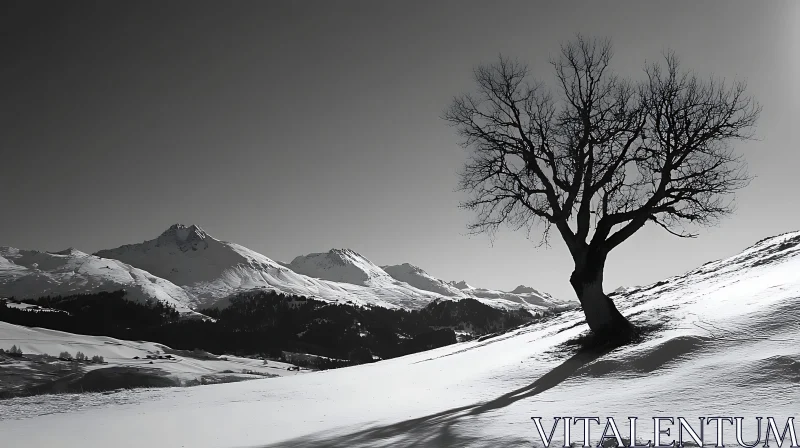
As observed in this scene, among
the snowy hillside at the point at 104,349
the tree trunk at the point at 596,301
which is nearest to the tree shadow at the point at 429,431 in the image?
the tree trunk at the point at 596,301

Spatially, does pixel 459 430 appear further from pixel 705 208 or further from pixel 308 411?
pixel 705 208

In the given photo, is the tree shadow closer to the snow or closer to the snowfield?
the snowfield

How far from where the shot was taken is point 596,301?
534 inches

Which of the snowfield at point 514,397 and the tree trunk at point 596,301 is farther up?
the tree trunk at point 596,301

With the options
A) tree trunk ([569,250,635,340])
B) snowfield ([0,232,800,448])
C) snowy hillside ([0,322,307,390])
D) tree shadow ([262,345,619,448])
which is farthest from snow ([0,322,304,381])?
tree shadow ([262,345,619,448])

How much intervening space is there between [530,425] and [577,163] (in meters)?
9.74

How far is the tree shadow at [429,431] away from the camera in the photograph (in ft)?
23.3

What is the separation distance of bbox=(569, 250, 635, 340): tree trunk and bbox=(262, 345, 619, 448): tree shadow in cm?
293

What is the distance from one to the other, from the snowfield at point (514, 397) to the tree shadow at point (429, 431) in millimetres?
40

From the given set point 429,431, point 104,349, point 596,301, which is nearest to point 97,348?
point 104,349

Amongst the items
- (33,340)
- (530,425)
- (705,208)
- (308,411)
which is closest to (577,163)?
(705,208)

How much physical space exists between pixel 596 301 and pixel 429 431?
8.10 m

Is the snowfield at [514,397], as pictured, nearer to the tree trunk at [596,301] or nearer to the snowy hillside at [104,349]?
the tree trunk at [596,301]

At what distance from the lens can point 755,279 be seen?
48.0 feet
